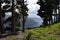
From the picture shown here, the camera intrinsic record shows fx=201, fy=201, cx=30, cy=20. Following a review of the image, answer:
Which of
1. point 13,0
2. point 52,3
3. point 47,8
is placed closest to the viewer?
point 13,0

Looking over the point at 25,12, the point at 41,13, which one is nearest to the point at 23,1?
the point at 25,12

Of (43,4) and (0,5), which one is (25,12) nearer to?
(0,5)

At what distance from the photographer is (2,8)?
30.5 metres

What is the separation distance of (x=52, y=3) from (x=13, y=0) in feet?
86.5

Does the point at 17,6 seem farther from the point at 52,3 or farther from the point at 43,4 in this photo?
the point at 52,3

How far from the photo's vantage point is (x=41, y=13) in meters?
50.7

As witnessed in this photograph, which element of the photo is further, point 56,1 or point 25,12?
point 56,1

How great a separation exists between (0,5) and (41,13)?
72.1 ft

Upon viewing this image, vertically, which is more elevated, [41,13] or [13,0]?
[13,0]

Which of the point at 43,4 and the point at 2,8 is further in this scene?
the point at 43,4

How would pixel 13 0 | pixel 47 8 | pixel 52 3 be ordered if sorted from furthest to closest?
pixel 52 3, pixel 47 8, pixel 13 0

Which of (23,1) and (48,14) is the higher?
(23,1)

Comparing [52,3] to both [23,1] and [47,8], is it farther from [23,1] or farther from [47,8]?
[23,1]

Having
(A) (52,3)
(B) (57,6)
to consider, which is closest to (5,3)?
(A) (52,3)
